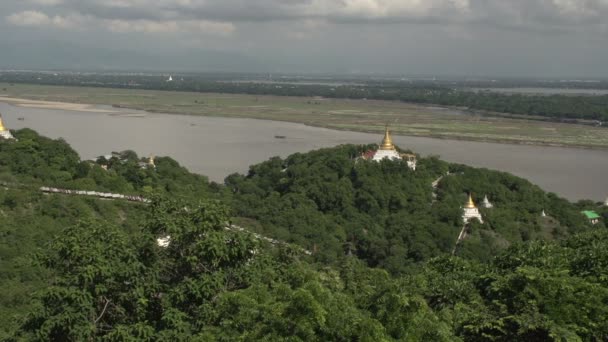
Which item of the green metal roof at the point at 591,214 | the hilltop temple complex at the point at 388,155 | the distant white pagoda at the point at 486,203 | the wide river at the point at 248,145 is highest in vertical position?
the hilltop temple complex at the point at 388,155

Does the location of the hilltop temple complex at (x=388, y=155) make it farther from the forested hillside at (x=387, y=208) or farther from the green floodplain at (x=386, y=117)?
the green floodplain at (x=386, y=117)

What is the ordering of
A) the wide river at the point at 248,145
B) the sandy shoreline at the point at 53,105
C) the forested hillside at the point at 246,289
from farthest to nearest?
the sandy shoreline at the point at 53,105 < the wide river at the point at 248,145 < the forested hillside at the point at 246,289

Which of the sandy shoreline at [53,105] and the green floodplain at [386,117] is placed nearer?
the green floodplain at [386,117]

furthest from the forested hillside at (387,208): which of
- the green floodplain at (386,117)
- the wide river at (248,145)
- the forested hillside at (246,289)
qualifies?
the green floodplain at (386,117)

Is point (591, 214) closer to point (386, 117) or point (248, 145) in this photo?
point (248, 145)

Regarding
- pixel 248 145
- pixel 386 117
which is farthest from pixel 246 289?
pixel 386 117

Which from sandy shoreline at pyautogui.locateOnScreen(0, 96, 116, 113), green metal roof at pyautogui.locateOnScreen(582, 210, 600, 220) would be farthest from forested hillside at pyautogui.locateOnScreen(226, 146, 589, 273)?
sandy shoreline at pyautogui.locateOnScreen(0, 96, 116, 113)

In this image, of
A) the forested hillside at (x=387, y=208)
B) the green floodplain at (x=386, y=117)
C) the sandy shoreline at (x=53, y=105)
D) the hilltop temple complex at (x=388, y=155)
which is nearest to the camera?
the forested hillside at (x=387, y=208)

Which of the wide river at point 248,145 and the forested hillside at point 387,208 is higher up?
the forested hillside at point 387,208
